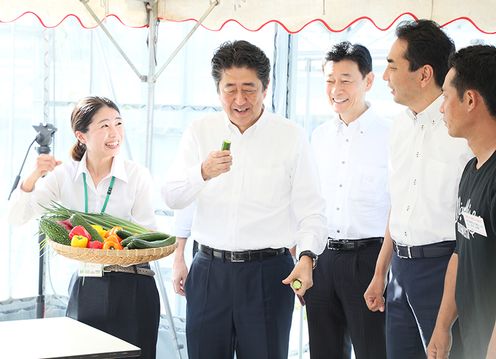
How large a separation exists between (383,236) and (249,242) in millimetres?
712

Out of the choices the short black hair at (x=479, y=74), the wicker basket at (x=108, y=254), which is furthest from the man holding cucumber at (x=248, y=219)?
the short black hair at (x=479, y=74)

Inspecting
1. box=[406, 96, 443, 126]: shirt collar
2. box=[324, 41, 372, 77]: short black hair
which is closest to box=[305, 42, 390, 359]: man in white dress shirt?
box=[324, 41, 372, 77]: short black hair

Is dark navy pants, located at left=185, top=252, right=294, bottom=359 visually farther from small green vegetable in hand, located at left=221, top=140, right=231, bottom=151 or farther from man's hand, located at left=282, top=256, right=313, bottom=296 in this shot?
small green vegetable in hand, located at left=221, top=140, right=231, bottom=151

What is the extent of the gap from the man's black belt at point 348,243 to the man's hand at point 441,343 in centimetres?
77

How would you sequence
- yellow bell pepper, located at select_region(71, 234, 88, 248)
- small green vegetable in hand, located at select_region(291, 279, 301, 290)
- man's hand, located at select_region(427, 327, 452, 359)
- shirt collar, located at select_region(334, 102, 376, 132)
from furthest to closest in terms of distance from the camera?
shirt collar, located at select_region(334, 102, 376, 132) → yellow bell pepper, located at select_region(71, 234, 88, 248) → small green vegetable in hand, located at select_region(291, 279, 301, 290) → man's hand, located at select_region(427, 327, 452, 359)

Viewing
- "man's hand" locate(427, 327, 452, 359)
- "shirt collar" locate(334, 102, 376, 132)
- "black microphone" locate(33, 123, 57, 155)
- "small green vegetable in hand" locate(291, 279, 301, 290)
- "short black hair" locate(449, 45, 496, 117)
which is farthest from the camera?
"black microphone" locate(33, 123, 57, 155)

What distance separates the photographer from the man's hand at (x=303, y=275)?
2.81 meters

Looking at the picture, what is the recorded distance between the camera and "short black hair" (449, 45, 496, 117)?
8.14ft

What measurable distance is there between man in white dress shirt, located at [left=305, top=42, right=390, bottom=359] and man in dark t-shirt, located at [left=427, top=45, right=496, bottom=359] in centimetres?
77

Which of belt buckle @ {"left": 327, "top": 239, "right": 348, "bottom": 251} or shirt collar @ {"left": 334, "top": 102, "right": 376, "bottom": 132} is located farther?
shirt collar @ {"left": 334, "top": 102, "right": 376, "bottom": 132}

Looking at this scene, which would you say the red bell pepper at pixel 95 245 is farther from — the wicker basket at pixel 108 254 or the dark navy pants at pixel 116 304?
the dark navy pants at pixel 116 304

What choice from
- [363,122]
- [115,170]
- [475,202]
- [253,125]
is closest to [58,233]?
[115,170]

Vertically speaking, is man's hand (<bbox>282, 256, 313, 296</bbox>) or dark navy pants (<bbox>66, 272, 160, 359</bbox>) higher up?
man's hand (<bbox>282, 256, 313, 296</bbox>)

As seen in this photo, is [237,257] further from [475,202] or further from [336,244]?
[475,202]
